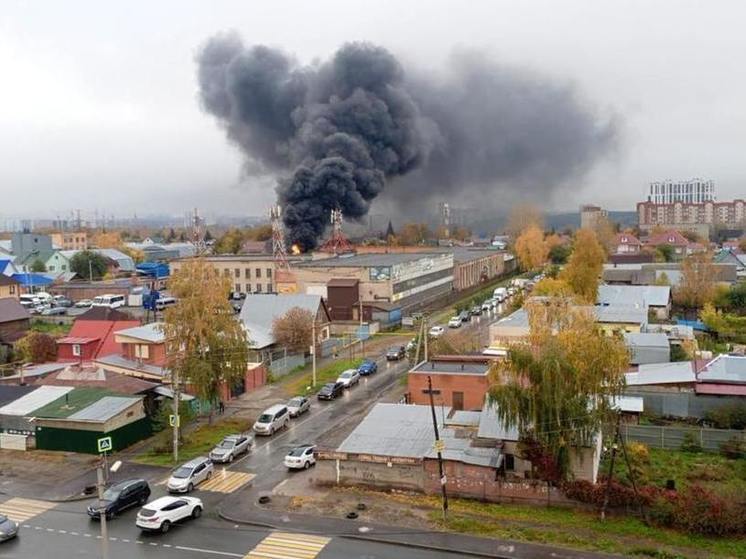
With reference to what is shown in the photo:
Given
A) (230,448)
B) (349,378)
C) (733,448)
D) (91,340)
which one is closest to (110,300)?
(91,340)

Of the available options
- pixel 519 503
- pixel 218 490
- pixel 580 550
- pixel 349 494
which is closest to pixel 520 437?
pixel 519 503

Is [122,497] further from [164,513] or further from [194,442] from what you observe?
[194,442]

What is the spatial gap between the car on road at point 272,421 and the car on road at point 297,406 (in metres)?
0.75

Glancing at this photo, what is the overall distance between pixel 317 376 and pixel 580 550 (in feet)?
64.8

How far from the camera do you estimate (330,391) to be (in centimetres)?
2862

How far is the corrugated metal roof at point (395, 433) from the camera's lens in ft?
61.8

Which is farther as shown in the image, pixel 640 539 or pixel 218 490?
pixel 218 490

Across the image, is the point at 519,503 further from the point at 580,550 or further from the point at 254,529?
the point at 254,529

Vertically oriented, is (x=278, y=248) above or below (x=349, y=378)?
above

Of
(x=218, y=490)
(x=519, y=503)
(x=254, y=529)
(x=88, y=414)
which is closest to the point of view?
(x=254, y=529)

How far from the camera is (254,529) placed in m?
15.9

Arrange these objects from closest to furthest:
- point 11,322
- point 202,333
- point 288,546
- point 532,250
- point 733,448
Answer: point 288,546, point 733,448, point 202,333, point 11,322, point 532,250

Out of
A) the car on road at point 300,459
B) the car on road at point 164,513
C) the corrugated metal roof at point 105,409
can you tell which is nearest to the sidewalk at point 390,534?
the car on road at point 164,513

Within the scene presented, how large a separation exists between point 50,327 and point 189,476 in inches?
1431
